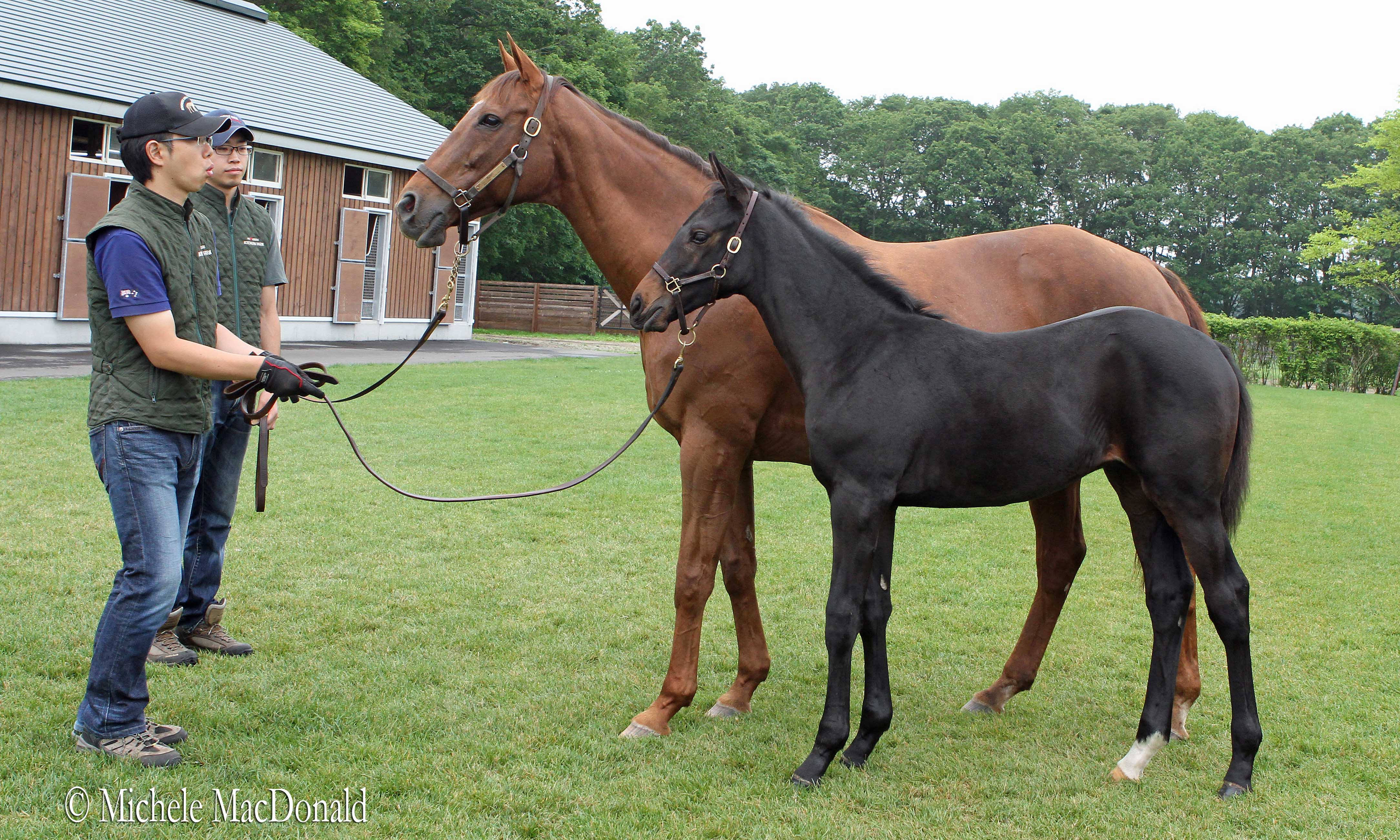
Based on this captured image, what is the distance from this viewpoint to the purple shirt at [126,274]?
3232 mm

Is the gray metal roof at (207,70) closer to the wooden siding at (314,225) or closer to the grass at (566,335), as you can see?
the wooden siding at (314,225)

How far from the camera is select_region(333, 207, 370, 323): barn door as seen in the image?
21.8 meters

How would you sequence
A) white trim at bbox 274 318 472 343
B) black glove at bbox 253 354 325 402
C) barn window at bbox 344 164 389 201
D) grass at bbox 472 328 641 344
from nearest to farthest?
black glove at bbox 253 354 325 402 → white trim at bbox 274 318 472 343 → barn window at bbox 344 164 389 201 → grass at bbox 472 328 641 344

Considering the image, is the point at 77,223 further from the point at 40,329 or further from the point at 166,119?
the point at 166,119

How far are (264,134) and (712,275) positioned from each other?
1824cm

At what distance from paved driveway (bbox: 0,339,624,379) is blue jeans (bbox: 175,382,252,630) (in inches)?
249

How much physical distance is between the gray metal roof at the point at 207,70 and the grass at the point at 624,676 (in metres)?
10.7

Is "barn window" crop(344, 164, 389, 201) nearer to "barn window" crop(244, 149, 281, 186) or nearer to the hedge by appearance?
"barn window" crop(244, 149, 281, 186)

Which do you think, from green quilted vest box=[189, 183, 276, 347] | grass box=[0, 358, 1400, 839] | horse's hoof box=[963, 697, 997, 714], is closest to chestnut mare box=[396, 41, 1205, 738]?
horse's hoof box=[963, 697, 997, 714]

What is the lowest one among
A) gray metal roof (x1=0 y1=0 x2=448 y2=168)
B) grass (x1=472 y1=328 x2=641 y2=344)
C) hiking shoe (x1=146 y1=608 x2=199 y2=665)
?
hiking shoe (x1=146 y1=608 x2=199 y2=665)

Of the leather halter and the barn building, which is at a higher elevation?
the barn building

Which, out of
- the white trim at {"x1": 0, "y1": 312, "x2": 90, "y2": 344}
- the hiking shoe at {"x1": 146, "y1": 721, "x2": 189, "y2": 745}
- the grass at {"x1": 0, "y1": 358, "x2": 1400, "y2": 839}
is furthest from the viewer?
the white trim at {"x1": 0, "y1": 312, "x2": 90, "y2": 344}

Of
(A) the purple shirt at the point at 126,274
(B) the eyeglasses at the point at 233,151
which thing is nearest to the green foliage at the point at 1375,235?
(B) the eyeglasses at the point at 233,151

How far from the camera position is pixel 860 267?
12.3ft
